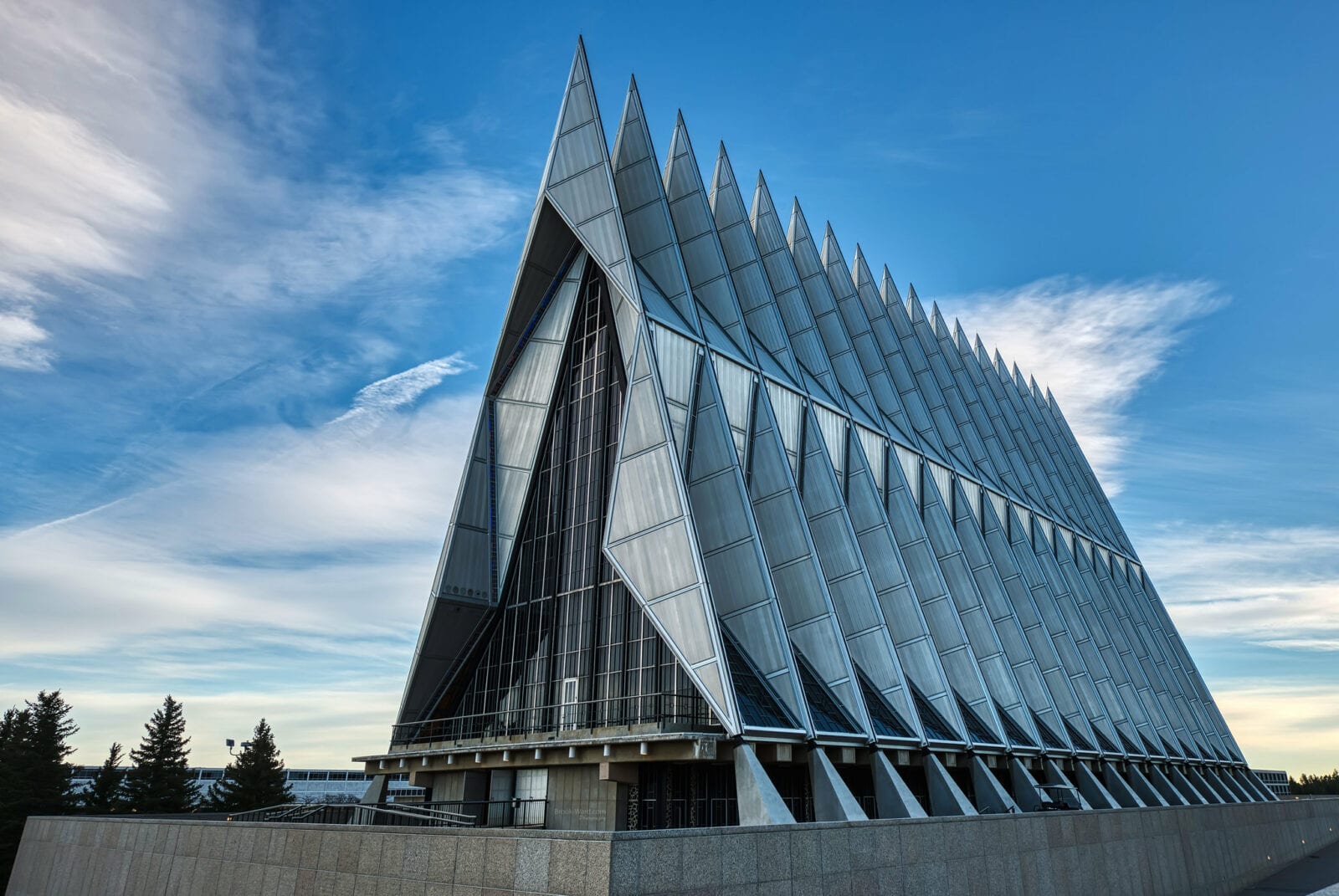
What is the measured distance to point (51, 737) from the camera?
48469 millimetres

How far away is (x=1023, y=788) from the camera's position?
93.2 feet

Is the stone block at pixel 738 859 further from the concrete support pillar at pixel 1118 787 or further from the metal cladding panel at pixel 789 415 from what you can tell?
the concrete support pillar at pixel 1118 787

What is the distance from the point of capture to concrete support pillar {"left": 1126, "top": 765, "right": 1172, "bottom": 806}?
35.9m

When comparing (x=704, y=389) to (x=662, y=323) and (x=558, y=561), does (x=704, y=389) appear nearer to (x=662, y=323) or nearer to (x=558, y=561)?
(x=662, y=323)

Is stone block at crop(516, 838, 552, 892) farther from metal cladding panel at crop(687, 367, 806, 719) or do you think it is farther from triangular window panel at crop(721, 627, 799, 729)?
metal cladding panel at crop(687, 367, 806, 719)

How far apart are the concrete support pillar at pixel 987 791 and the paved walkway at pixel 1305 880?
30.1ft

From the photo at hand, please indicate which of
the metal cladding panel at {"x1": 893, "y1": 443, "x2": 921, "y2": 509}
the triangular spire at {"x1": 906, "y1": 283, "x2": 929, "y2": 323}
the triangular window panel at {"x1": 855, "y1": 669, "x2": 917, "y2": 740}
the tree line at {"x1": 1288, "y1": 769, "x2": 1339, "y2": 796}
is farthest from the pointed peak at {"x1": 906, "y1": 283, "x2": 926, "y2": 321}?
the tree line at {"x1": 1288, "y1": 769, "x2": 1339, "y2": 796}

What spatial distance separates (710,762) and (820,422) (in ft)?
50.5

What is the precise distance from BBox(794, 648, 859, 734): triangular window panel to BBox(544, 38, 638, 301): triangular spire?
1241 centimetres

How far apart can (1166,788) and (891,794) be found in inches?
1056

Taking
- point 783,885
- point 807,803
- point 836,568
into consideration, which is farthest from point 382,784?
point 783,885

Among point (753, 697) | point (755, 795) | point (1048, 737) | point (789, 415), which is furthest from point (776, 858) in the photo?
point (1048, 737)

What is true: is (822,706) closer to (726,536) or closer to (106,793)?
(726,536)

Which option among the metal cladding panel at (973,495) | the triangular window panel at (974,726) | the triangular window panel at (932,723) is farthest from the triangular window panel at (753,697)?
the metal cladding panel at (973,495)
